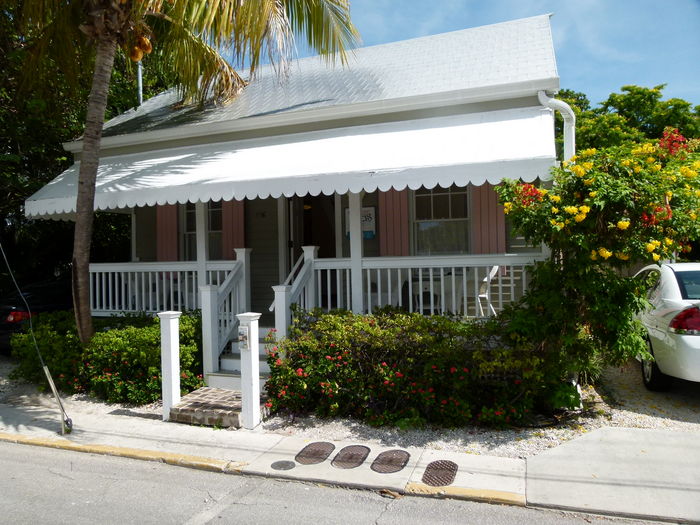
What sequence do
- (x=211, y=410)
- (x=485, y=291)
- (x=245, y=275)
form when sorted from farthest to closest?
(x=245, y=275)
(x=485, y=291)
(x=211, y=410)

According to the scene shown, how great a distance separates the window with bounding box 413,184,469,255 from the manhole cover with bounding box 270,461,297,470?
16.4ft

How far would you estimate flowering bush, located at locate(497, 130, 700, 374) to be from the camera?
482 cm

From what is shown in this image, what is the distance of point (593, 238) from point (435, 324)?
1851 mm

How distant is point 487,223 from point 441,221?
0.79m

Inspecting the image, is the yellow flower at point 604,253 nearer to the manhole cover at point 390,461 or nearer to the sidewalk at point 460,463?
the sidewalk at point 460,463

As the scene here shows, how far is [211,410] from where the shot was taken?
5992 millimetres

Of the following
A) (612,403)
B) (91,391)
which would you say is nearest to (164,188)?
(91,391)

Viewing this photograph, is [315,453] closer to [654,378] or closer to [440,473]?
[440,473]

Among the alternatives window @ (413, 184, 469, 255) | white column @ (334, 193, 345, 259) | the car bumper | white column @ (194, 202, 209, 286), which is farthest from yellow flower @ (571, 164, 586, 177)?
white column @ (194, 202, 209, 286)

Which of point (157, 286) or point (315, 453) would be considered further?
point (157, 286)

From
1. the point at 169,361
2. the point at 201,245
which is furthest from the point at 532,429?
the point at 201,245

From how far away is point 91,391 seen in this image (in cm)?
712

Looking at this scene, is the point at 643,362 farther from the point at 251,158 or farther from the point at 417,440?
the point at 251,158

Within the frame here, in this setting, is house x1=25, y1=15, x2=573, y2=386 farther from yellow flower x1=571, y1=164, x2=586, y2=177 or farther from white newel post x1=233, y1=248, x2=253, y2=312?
yellow flower x1=571, y1=164, x2=586, y2=177
